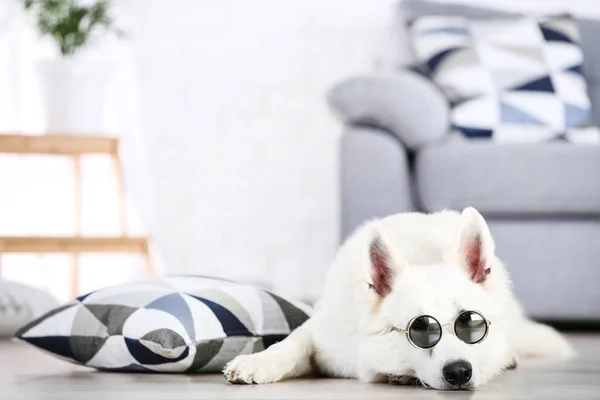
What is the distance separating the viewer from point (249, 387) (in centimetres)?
131

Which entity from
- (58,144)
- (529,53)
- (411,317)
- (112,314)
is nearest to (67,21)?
(58,144)

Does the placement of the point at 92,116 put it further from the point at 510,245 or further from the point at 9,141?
the point at 510,245

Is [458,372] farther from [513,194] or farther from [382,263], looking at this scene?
[513,194]

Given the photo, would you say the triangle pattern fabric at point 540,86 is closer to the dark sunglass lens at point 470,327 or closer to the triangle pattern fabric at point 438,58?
the triangle pattern fabric at point 438,58

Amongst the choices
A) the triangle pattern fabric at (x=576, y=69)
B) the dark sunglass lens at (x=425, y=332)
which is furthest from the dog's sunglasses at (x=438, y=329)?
the triangle pattern fabric at (x=576, y=69)

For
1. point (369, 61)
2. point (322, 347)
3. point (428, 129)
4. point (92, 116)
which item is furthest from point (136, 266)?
point (322, 347)

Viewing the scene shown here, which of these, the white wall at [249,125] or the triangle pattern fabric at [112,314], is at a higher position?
the white wall at [249,125]

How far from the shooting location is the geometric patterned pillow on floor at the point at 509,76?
3000 mm

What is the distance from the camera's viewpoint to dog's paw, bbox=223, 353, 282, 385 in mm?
1338

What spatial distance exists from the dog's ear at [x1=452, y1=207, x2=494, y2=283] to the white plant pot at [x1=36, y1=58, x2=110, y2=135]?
7.63 feet

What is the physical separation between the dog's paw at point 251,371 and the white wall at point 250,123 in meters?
2.53

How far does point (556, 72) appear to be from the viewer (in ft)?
10.3

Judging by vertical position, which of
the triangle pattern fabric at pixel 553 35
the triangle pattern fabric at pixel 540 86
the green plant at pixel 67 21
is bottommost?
the triangle pattern fabric at pixel 540 86

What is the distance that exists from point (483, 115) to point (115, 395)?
6.57 ft
